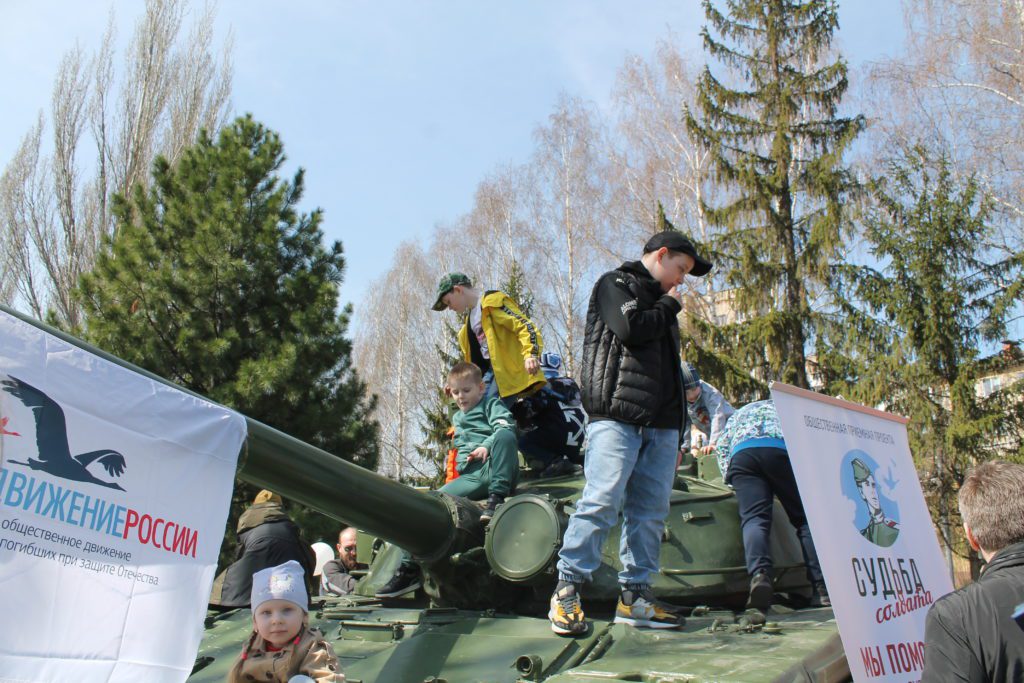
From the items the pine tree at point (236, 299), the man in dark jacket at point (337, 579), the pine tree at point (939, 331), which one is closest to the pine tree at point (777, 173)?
the pine tree at point (939, 331)

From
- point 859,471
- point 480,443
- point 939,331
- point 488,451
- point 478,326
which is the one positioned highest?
point 939,331

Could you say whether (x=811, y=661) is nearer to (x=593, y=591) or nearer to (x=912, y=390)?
(x=593, y=591)

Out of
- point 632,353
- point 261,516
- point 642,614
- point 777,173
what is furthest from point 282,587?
point 777,173

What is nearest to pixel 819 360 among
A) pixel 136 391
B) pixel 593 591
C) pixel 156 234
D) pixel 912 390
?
pixel 912 390

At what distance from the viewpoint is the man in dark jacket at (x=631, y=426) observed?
4617mm

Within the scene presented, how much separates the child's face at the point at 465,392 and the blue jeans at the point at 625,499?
4.54 ft

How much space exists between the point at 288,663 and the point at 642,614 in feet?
5.31

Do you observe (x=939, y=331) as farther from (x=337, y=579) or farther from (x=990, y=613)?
(x=990, y=613)

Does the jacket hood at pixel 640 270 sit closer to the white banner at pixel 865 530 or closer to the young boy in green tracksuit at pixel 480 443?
the white banner at pixel 865 530

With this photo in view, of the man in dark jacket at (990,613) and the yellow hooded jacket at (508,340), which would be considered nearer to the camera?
the man in dark jacket at (990,613)

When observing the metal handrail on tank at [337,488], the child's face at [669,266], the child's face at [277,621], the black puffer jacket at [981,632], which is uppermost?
the child's face at [669,266]

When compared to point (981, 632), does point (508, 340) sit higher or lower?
higher

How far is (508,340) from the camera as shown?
695cm

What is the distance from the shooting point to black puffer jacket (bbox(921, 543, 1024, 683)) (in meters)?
2.51
